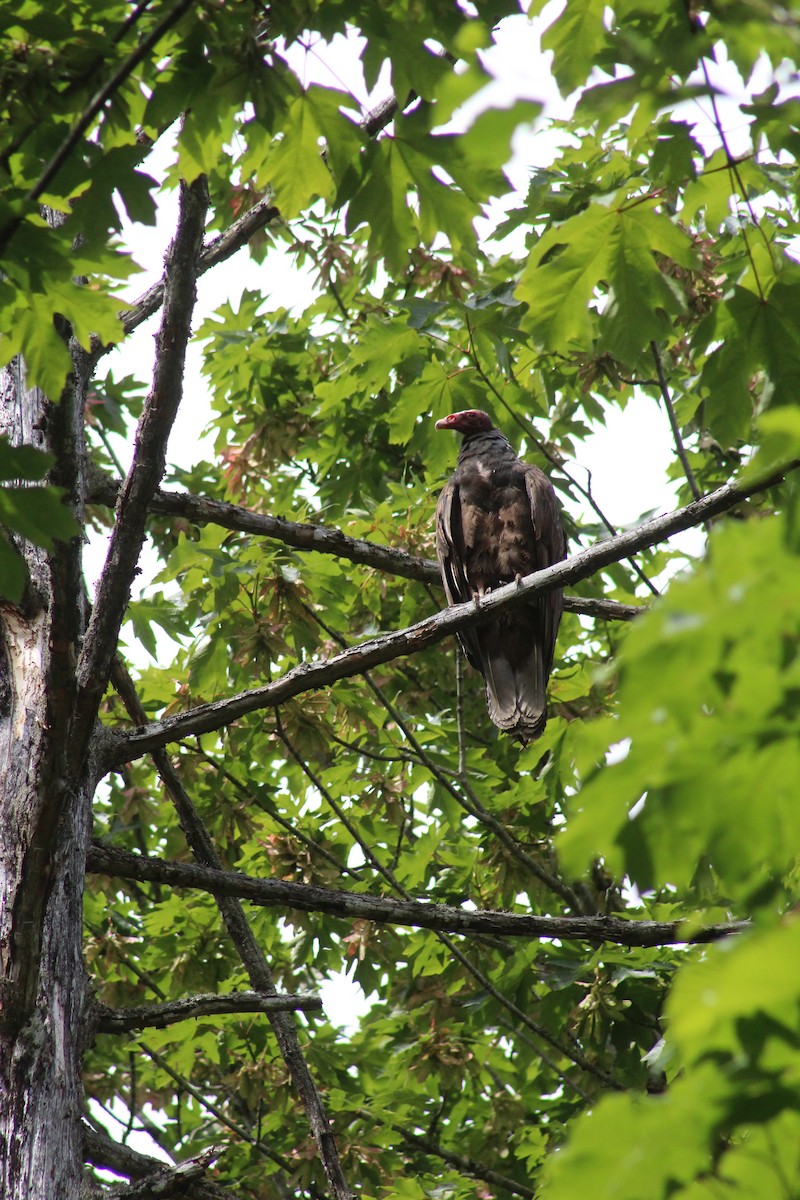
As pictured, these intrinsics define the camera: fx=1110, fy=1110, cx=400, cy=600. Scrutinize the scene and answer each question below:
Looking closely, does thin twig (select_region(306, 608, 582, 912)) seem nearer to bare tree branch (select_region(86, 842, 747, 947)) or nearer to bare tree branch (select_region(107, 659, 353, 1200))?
bare tree branch (select_region(107, 659, 353, 1200))

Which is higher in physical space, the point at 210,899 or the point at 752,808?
the point at 210,899

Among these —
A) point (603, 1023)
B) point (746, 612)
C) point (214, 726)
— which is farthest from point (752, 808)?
point (603, 1023)

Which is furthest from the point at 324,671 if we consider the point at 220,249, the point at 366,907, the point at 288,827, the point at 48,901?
the point at 220,249

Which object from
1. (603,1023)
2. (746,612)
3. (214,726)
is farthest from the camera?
(603,1023)

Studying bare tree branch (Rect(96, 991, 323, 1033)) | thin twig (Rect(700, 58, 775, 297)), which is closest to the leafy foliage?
thin twig (Rect(700, 58, 775, 297))

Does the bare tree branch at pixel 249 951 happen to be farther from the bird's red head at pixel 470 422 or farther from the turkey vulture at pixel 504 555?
the bird's red head at pixel 470 422

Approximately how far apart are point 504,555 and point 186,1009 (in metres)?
2.74

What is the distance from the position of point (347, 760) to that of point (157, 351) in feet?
8.98

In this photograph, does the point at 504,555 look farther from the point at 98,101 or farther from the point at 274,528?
the point at 98,101

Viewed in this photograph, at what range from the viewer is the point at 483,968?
4.61 m

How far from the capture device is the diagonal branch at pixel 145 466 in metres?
2.22

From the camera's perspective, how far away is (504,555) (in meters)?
4.79

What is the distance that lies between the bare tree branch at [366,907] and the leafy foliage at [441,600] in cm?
23

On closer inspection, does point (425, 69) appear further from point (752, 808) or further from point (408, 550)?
point (408, 550)
